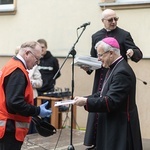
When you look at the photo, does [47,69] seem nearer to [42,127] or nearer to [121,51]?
[121,51]

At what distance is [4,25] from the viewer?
372 inches

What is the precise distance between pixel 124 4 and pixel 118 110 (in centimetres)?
415

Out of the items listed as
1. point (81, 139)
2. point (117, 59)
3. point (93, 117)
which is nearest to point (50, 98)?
point (81, 139)

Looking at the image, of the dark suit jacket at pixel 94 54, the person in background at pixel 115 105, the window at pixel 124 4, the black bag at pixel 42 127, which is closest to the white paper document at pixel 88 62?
the dark suit jacket at pixel 94 54

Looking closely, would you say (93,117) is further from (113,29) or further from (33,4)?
(33,4)

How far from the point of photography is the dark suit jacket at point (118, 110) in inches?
151

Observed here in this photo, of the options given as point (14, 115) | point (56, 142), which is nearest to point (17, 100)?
point (14, 115)

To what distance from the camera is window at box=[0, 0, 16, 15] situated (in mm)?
9266

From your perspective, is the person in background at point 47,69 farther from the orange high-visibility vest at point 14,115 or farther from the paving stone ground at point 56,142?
the orange high-visibility vest at point 14,115

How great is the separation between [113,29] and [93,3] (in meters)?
2.63

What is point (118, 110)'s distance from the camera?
391 centimetres

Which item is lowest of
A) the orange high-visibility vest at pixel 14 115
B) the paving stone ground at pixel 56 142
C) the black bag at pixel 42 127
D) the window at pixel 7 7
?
the paving stone ground at pixel 56 142

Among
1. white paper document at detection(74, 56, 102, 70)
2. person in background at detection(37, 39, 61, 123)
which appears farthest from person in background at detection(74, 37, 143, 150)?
person in background at detection(37, 39, 61, 123)

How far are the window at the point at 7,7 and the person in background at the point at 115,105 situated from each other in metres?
5.60
